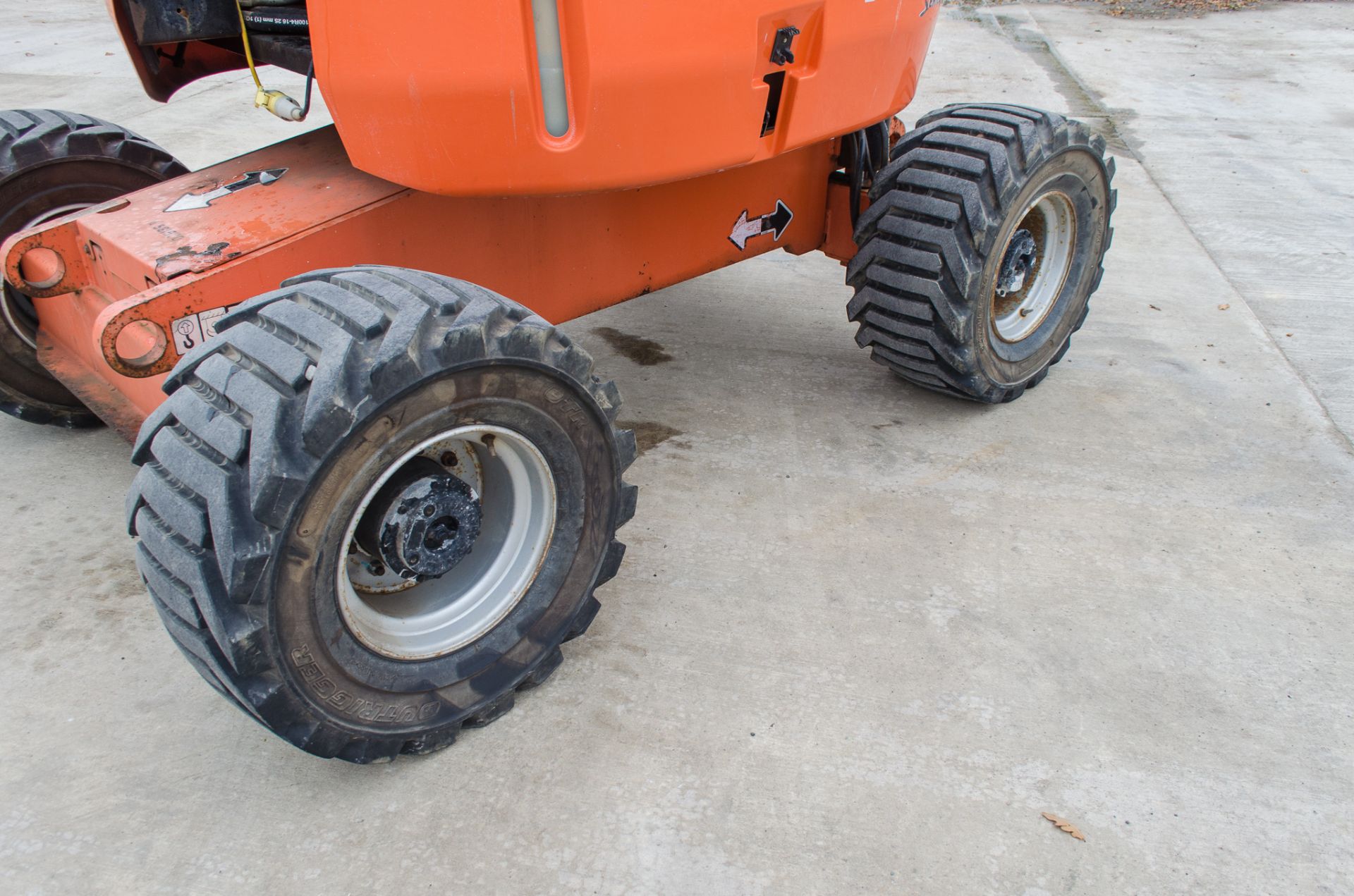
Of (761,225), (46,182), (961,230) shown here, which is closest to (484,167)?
(761,225)

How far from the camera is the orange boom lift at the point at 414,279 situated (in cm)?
191

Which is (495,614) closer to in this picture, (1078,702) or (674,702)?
(674,702)

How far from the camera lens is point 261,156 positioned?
2.87 meters

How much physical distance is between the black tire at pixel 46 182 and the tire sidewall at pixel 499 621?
1.74 metres

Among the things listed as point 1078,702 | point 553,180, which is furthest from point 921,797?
point 553,180

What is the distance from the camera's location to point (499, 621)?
2.39 meters

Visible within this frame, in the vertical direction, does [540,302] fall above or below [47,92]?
below

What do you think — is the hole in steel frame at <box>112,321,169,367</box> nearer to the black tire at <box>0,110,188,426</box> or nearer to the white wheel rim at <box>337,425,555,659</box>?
the white wheel rim at <box>337,425,555,659</box>

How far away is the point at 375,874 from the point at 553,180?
1496 millimetres

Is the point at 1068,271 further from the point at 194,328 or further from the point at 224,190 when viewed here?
the point at 194,328

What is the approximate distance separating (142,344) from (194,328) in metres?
0.11

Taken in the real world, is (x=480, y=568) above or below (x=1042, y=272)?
below

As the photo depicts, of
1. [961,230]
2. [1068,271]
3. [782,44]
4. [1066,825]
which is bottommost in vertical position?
[1066,825]

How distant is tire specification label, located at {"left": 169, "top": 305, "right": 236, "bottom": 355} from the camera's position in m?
2.30
